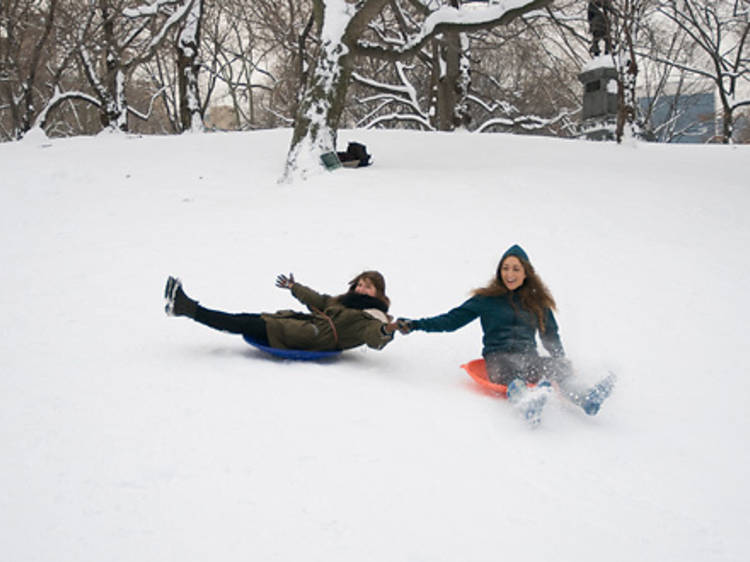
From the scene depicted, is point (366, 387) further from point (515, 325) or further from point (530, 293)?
point (530, 293)

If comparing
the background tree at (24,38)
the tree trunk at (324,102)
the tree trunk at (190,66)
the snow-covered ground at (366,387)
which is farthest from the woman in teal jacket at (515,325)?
the background tree at (24,38)

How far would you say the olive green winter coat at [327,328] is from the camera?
3834 mm

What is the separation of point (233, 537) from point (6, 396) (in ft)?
5.32

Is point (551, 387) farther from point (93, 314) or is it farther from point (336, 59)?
point (336, 59)

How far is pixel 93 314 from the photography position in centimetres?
449

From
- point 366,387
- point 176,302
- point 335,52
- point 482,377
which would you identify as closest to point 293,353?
point 366,387

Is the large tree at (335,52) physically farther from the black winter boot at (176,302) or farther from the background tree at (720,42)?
the background tree at (720,42)

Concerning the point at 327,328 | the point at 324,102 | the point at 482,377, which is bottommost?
the point at 482,377

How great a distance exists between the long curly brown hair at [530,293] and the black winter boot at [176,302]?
1809 mm

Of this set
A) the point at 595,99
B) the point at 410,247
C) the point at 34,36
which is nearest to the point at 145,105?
the point at 34,36

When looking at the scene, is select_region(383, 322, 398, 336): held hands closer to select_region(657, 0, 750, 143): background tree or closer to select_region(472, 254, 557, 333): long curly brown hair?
select_region(472, 254, 557, 333): long curly brown hair

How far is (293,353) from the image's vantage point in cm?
376

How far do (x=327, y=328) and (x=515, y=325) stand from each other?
116 cm

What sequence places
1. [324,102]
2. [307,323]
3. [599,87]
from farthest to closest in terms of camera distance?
[599,87] → [324,102] → [307,323]
